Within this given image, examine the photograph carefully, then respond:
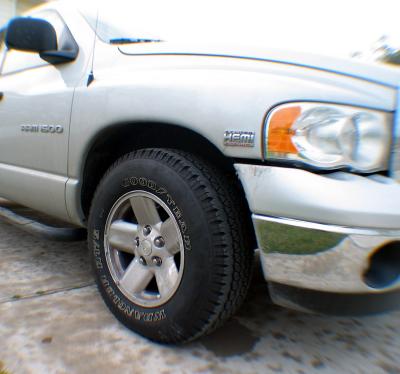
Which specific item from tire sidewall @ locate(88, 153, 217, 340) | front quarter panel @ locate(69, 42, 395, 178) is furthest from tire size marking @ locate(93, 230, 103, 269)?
front quarter panel @ locate(69, 42, 395, 178)

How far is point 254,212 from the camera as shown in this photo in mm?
1227

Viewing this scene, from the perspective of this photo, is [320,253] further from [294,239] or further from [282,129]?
[282,129]

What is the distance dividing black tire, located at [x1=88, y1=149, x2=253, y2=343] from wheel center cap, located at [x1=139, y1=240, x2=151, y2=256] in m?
0.22

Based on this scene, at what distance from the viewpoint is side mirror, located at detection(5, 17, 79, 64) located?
192 centimetres

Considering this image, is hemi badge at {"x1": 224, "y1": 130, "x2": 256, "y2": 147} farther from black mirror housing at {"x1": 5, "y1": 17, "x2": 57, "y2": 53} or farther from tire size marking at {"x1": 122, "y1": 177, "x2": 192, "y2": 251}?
black mirror housing at {"x1": 5, "y1": 17, "x2": 57, "y2": 53}

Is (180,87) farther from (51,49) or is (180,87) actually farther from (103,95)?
(51,49)

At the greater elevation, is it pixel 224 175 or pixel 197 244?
pixel 224 175

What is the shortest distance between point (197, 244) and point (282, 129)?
0.51 meters

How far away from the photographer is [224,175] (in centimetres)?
144

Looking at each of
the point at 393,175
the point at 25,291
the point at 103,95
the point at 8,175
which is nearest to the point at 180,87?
the point at 103,95

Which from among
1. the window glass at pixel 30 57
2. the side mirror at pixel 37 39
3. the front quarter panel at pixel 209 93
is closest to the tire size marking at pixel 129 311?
the front quarter panel at pixel 209 93

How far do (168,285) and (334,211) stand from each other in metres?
0.73

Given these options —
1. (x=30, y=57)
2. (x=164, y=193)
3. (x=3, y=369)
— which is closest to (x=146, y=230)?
(x=164, y=193)

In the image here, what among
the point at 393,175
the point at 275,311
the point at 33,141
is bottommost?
the point at 275,311
